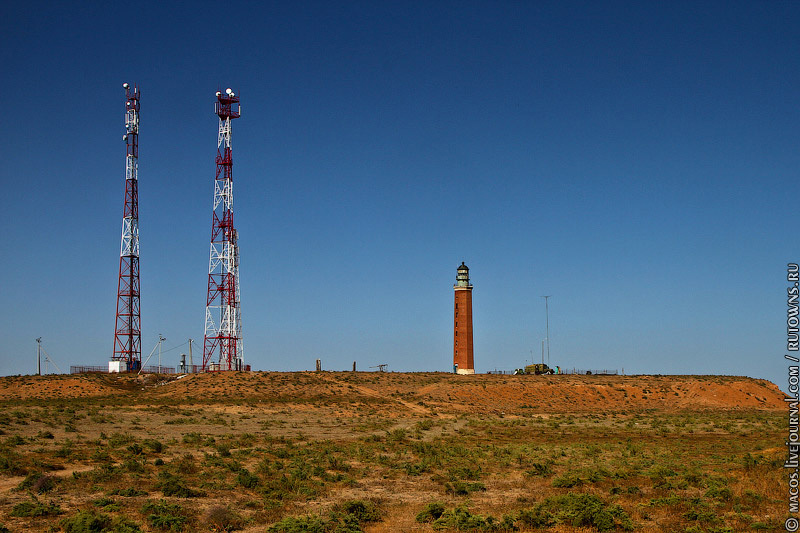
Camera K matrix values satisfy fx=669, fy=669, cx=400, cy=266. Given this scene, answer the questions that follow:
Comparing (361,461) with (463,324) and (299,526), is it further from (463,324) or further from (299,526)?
(463,324)

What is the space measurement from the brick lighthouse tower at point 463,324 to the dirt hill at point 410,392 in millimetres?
5189

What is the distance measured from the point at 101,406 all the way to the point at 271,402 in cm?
1520

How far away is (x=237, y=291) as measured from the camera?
7731 cm

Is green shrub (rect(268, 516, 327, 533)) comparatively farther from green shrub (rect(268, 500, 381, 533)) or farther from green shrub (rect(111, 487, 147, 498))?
green shrub (rect(111, 487, 147, 498))

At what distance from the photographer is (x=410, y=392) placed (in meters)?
78.8

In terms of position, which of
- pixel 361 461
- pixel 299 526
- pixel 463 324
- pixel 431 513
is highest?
pixel 463 324

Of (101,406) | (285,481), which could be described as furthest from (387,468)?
(101,406)

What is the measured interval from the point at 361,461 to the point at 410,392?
1852 inches

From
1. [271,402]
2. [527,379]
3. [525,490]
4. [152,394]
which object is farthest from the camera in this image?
[527,379]

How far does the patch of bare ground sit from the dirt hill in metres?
0.57

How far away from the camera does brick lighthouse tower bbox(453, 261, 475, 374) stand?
90.6 meters

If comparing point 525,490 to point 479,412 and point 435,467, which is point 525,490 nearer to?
point 435,467

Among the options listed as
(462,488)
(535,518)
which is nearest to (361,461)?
(462,488)

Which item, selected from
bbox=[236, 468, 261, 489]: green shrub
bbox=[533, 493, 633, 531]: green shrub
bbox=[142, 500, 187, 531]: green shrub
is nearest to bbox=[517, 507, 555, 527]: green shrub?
bbox=[533, 493, 633, 531]: green shrub
